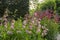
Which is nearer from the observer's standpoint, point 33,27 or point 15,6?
point 33,27

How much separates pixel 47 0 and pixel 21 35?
6391 millimetres

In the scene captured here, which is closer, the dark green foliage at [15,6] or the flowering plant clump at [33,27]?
the flowering plant clump at [33,27]

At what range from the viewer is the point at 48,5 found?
11.2m

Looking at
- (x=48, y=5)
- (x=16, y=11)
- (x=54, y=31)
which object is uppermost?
(x=48, y=5)

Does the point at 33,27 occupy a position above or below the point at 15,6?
below

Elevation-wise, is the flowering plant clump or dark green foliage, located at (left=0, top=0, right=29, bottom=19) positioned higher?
dark green foliage, located at (left=0, top=0, right=29, bottom=19)

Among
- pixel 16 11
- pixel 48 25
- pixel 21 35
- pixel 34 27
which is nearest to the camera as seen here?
pixel 21 35

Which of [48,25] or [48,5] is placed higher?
[48,5]

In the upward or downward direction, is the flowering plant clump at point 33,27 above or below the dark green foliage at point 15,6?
below

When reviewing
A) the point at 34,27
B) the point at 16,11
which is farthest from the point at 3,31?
the point at 16,11

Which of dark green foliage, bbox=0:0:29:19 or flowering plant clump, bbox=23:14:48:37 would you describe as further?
dark green foliage, bbox=0:0:29:19

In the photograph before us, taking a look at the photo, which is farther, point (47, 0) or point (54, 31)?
point (47, 0)

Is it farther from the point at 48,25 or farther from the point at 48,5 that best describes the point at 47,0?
the point at 48,25

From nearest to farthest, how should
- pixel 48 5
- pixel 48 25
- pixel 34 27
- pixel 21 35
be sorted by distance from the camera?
pixel 21 35
pixel 34 27
pixel 48 25
pixel 48 5
